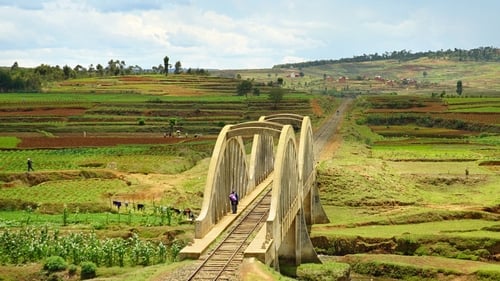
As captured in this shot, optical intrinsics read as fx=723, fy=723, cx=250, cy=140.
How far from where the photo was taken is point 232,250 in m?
29.3

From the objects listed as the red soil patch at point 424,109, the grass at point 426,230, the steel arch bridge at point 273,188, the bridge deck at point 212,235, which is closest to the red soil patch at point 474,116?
→ the red soil patch at point 424,109

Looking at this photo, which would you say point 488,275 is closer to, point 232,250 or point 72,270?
point 232,250

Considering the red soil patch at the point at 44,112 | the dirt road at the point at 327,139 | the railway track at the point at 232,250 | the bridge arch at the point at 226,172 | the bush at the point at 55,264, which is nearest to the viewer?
the railway track at the point at 232,250

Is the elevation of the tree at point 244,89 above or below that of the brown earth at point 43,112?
above

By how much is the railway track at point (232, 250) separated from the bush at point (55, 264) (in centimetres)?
821

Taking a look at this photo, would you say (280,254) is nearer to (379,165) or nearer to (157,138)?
(379,165)

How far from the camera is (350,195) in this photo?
5659 cm

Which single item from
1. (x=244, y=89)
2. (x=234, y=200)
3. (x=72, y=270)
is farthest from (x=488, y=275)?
(x=244, y=89)

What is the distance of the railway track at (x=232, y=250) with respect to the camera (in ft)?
87.1

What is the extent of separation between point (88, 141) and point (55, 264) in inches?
2175

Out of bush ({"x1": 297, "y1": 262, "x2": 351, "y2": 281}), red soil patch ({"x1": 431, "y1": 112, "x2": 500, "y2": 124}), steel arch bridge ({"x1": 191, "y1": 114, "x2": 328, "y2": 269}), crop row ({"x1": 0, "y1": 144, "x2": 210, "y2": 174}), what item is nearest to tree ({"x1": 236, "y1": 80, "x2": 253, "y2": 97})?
red soil patch ({"x1": 431, "y1": 112, "x2": 500, "y2": 124})

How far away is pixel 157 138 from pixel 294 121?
146 ft

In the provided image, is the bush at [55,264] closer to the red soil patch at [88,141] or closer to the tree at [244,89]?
the red soil patch at [88,141]

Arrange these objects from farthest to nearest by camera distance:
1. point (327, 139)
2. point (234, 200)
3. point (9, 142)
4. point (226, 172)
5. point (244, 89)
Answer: point (244, 89) < point (327, 139) < point (9, 142) < point (226, 172) < point (234, 200)
